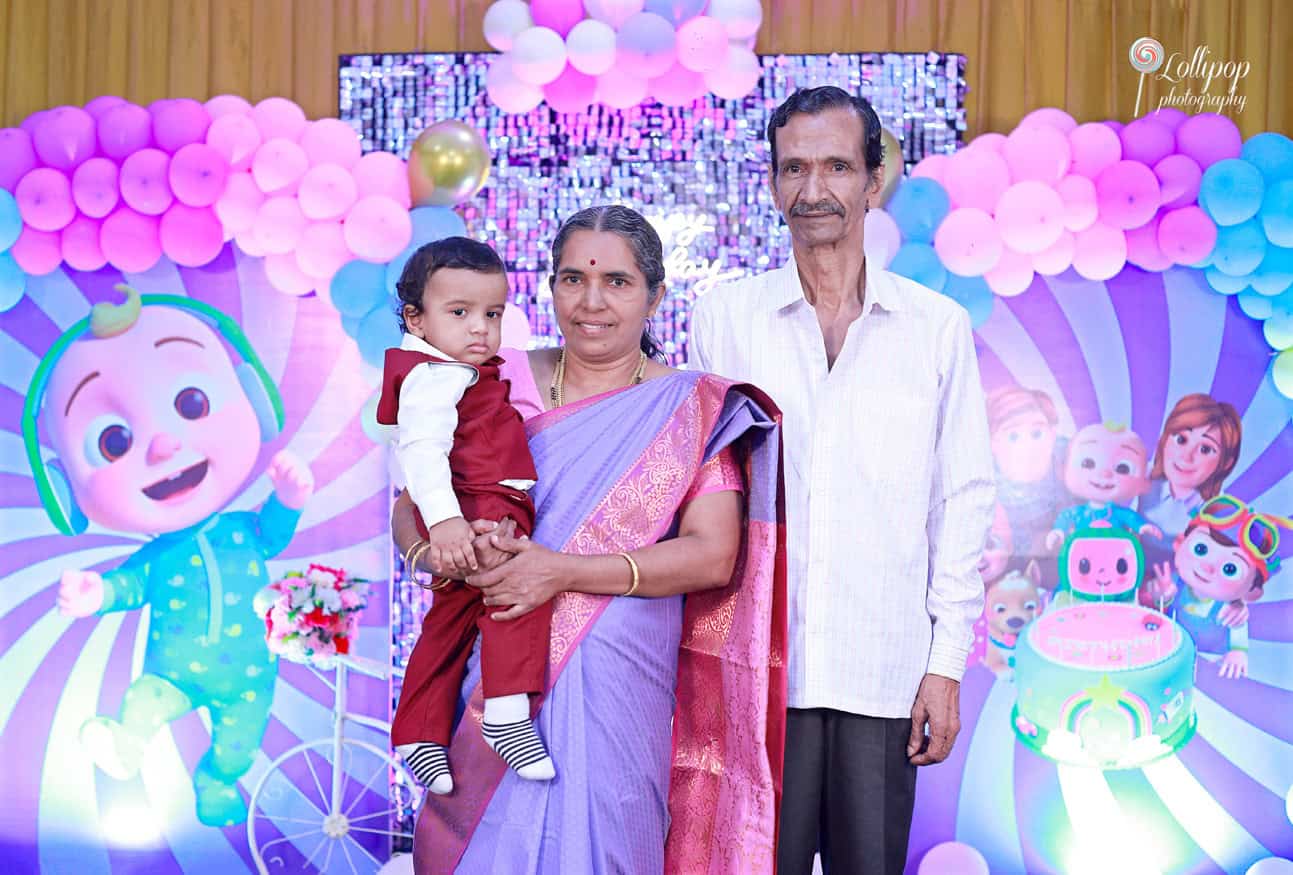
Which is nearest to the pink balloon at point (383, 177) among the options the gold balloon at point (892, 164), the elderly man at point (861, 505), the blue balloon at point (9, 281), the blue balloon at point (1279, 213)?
the blue balloon at point (9, 281)

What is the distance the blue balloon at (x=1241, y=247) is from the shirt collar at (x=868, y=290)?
7.22ft

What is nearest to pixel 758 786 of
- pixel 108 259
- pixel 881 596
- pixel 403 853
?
pixel 881 596

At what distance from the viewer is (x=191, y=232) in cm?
399

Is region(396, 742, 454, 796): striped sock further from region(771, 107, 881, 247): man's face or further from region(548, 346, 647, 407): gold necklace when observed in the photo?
region(771, 107, 881, 247): man's face

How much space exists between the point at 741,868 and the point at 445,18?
3.20 m

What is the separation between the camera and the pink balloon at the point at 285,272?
3.99 metres

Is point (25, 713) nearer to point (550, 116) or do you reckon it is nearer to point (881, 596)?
point (550, 116)

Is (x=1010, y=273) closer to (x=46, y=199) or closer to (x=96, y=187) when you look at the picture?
(x=96, y=187)

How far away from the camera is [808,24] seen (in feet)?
13.6

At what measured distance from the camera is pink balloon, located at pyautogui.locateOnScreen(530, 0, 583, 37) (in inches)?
150

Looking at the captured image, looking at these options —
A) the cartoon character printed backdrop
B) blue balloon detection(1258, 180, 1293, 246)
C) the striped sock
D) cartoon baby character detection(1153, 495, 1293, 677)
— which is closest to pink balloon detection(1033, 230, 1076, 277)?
the cartoon character printed backdrop

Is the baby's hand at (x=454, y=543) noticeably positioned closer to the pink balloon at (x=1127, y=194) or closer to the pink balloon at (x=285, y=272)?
the pink balloon at (x=285, y=272)

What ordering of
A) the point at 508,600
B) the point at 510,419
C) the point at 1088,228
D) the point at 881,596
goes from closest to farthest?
1. the point at 508,600
2. the point at 510,419
3. the point at 881,596
4. the point at 1088,228

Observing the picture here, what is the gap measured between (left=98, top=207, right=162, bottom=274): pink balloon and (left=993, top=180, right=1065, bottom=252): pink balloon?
8.61 feet
